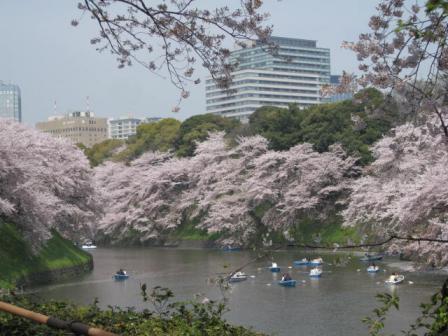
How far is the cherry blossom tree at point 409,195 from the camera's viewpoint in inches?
991

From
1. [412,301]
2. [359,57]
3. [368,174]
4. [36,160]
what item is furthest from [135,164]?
[359,57]

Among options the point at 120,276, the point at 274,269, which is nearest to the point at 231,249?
the point at 274,269

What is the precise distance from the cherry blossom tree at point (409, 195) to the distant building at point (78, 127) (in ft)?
432

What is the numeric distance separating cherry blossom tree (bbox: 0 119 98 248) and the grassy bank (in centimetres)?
108

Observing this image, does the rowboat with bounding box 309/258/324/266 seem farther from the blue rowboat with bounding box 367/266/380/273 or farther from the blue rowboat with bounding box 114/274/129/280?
the blue rowboat with bounding box 114/274/129/280

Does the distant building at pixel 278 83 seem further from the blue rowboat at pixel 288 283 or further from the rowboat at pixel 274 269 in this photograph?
the blue rowboat at pixel 288 283

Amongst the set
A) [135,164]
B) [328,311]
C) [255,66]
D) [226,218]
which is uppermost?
[255,66]

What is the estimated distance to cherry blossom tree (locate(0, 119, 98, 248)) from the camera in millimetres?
27266

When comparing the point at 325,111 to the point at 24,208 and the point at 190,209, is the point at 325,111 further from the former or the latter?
the point at 24,208

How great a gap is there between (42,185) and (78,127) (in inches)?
5463

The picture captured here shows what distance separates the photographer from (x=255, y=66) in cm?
14075

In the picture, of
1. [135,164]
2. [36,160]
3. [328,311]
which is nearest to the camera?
[328,311]

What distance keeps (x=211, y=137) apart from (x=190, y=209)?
251 inches

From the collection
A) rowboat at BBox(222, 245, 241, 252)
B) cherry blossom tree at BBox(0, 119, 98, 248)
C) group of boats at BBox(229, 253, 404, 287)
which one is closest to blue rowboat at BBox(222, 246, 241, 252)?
rowboat at BBox(222, 245, 241, 252)
